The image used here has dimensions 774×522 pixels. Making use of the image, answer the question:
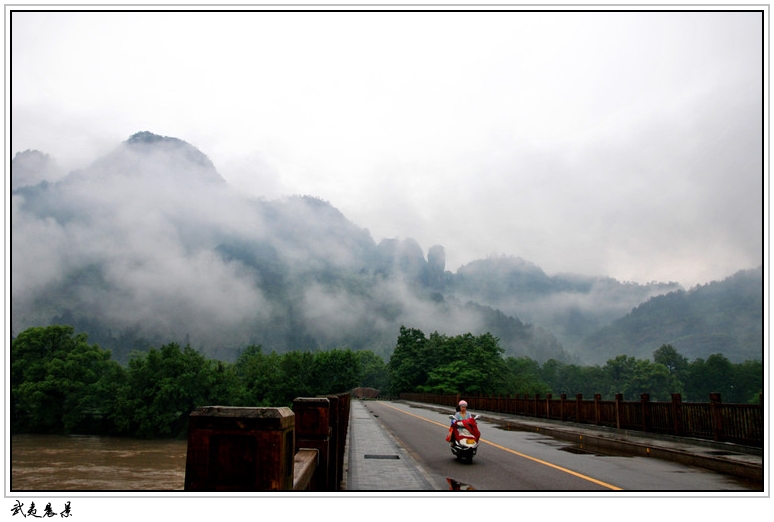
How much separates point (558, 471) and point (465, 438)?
2.17 metres

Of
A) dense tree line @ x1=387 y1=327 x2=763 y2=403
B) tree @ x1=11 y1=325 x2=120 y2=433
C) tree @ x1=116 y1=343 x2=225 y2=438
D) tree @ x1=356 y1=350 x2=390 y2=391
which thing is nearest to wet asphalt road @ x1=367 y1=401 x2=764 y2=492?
dense tree line @ x1=387 y1=327 x2=763 y2=403

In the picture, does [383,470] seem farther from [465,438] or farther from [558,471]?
[558,471]

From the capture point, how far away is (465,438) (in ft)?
39.4

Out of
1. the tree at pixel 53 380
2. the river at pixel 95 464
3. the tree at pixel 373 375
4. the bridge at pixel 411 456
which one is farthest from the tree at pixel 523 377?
the bridge at pixel 411 456

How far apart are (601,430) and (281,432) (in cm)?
2097

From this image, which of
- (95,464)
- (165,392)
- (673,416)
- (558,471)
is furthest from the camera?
(165,392)

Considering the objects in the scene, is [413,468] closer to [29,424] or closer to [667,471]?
[667,471]

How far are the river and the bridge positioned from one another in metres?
29.8

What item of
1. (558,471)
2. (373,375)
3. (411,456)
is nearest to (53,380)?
(411,456)

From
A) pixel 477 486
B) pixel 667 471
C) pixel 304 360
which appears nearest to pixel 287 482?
pixel 477 486

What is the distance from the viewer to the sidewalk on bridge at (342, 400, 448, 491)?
8.97 meters

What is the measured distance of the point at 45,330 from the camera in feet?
254

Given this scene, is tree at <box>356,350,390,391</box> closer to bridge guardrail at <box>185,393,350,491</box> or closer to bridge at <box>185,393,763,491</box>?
bridge at <box>185,393,763,491</box>

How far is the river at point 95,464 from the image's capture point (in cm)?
4341
